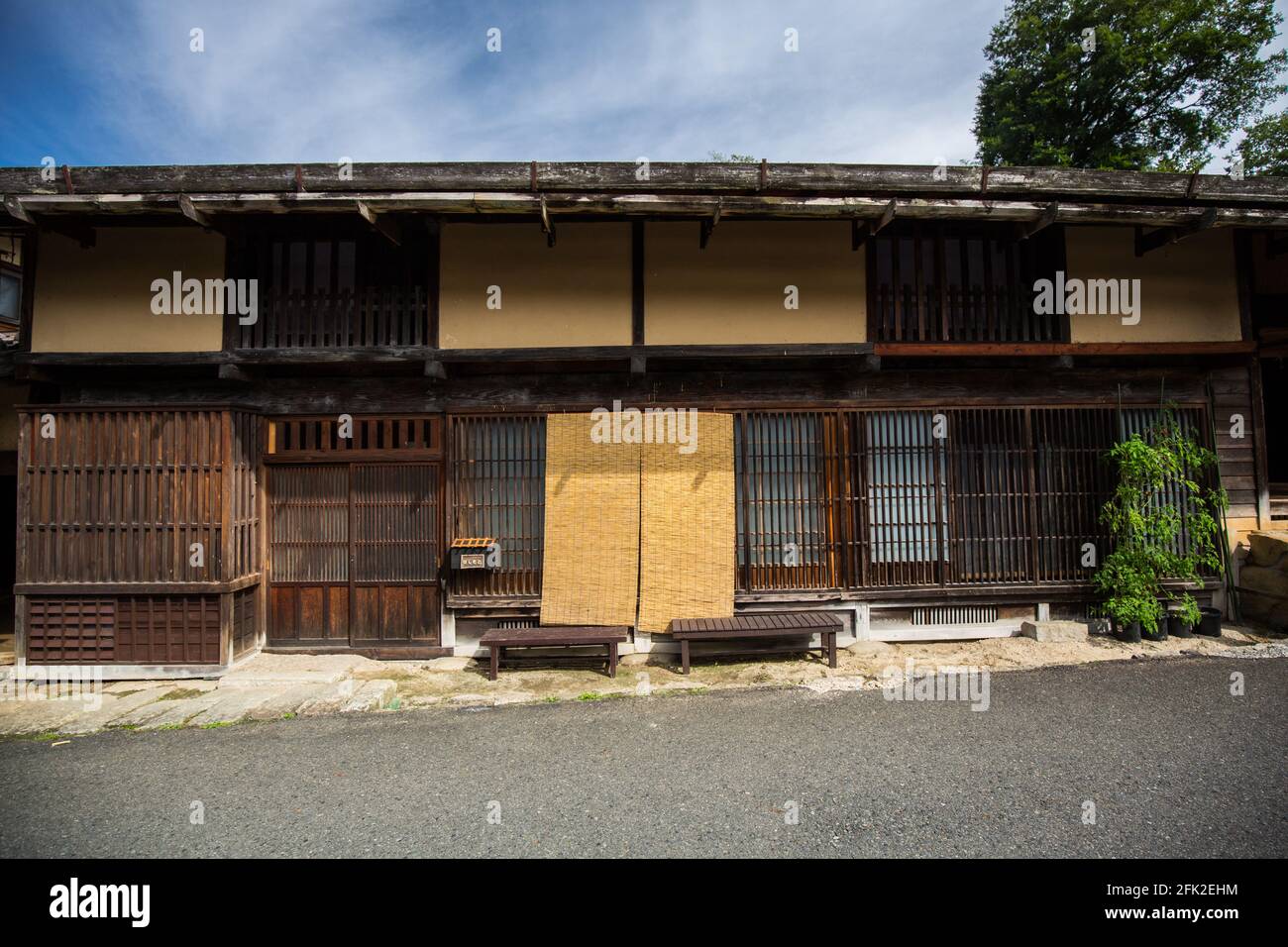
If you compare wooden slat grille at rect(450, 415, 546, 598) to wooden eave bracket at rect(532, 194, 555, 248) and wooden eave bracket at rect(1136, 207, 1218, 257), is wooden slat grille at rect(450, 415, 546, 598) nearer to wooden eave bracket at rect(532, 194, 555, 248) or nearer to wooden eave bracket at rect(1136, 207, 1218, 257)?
wooden eave bracket at rect(532, 194, 555, 248)

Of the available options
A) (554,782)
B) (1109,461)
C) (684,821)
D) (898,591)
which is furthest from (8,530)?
(1109,461)

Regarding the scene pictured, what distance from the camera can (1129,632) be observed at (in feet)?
23.0

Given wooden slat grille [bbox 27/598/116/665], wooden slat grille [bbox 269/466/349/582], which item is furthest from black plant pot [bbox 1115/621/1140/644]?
wooden slat grille [bbox 27/598/116/665]

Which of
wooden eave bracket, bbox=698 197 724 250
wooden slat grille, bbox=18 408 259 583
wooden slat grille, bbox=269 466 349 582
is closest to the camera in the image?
wooden eave bracket, bbox=698 197 724 250

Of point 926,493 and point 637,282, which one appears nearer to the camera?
point 637,282

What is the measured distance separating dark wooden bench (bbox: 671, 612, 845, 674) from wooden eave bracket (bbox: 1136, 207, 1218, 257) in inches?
242

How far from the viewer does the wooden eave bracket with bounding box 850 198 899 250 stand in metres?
6.34

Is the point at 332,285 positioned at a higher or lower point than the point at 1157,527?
higher

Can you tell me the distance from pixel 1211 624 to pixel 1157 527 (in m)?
1.36

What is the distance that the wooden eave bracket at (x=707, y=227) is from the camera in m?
6.29

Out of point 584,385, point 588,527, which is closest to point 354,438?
point 584,385

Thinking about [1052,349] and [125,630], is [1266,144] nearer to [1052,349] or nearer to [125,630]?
[1052,349]

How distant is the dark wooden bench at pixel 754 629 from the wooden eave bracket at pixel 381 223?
5.57 meters

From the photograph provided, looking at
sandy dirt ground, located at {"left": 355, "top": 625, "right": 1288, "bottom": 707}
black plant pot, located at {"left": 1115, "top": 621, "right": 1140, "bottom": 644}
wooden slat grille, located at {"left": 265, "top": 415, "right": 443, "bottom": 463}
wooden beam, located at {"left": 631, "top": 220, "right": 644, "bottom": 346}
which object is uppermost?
wooden beam, located at {"left": 631, "top": 220, "right": 644, "bottom": 346}
